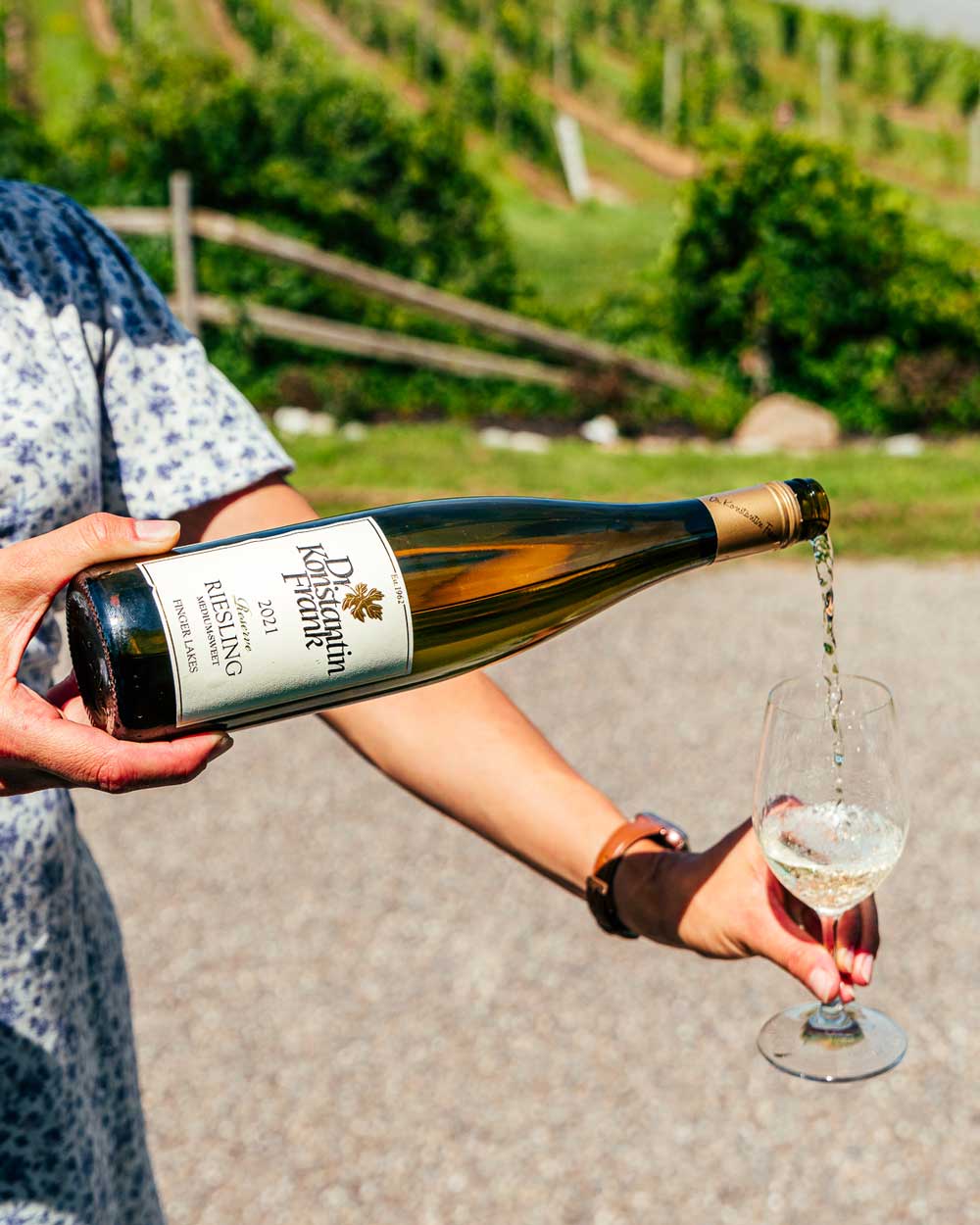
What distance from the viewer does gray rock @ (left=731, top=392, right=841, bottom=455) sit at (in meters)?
10.4

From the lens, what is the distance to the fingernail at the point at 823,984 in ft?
4.46

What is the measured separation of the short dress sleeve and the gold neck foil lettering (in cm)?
58

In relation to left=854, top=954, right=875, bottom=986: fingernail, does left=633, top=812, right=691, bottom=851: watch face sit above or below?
above

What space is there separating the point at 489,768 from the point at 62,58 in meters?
34.9

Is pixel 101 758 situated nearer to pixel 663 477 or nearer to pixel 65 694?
pixel 65 694

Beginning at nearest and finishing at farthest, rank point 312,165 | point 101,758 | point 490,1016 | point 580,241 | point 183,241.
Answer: point 101,758 < point 490,1016 < point 183,241 < point 312,165 < point 580,241

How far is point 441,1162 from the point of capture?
3.51 meters

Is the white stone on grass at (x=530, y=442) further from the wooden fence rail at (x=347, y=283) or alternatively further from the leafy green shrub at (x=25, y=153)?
the leafy green shrub at (x=25, y=153)

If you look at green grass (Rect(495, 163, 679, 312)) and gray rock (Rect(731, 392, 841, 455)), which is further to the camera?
green grass (Rect(495, 163, 679, 312))

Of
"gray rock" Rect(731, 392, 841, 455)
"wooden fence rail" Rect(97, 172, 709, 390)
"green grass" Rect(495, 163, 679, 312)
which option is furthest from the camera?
"green grass" Rect(495, 163, 679, 312)

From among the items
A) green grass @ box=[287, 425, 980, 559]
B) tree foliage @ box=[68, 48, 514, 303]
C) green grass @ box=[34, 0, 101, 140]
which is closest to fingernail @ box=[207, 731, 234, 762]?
green grass @ box=[287, 425, 980, 559]

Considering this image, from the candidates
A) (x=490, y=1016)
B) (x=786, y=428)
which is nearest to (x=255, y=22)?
(x=786, y=428)

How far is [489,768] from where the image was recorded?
1562mm

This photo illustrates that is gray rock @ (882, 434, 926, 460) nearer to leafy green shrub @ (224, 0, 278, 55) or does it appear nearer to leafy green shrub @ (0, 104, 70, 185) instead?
leafy green shrub @ (0, 104, 70, 185)
